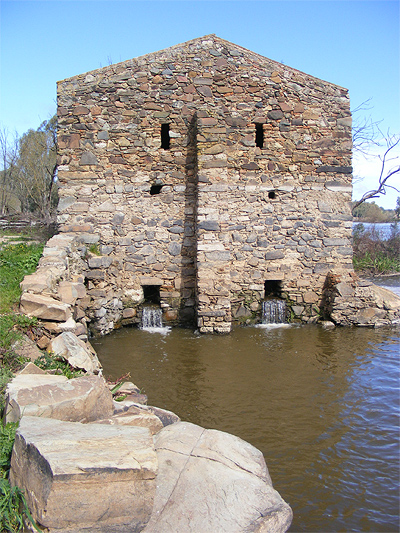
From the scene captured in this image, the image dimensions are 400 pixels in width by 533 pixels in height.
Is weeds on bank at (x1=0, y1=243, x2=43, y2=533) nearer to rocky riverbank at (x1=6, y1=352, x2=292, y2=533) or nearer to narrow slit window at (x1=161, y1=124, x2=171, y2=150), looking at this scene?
rocky riverbank at (x1=6, y1=352, x2=292, y2=533)

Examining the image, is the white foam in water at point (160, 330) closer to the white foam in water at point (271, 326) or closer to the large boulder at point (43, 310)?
the white foam in water at point (271, 326)

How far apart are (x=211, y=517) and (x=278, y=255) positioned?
6639 mm

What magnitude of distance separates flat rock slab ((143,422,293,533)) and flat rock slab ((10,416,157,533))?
263 millimetres

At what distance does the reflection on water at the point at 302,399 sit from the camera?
365cm

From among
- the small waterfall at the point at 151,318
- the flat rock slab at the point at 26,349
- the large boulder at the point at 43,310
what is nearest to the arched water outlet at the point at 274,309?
the small waterfall at the point at 151,318

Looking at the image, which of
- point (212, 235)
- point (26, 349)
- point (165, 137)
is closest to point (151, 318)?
point (212, 235)

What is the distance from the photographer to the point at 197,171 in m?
8.39

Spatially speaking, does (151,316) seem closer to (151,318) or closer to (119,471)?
(151,318)

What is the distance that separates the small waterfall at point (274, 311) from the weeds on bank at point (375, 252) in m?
7.42

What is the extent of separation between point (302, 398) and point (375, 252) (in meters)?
12.6

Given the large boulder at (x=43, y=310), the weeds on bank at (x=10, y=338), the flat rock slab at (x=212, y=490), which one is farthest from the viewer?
the large boulder at (x=43, y=310)

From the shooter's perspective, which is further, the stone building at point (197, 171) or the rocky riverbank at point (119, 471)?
the stone building at point (197, 171)

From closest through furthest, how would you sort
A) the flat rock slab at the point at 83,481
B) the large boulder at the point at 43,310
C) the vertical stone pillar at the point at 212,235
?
1. the flat rock slab at the point at 83,481
2. the large boulder at the point at 43,310
3. the vertical stone pillar at the point at 212,235

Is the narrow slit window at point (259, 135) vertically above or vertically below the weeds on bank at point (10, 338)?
above
